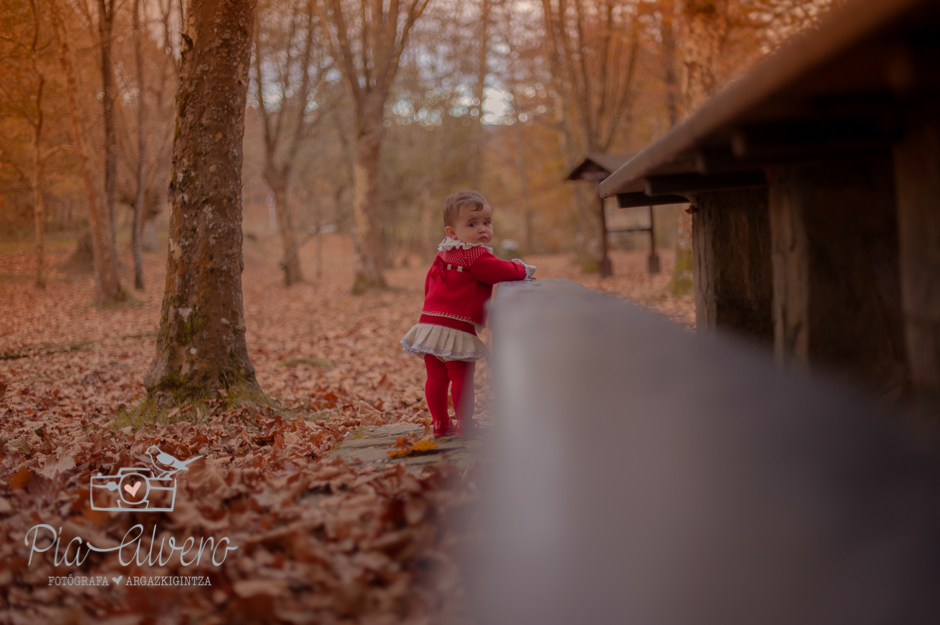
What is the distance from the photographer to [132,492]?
2.58 meters

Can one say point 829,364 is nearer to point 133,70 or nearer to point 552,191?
point 133,70

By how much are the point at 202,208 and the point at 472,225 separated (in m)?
2.34

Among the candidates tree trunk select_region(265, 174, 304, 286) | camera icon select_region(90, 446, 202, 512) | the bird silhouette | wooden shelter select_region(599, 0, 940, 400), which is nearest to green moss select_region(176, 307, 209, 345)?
the bird silhouette

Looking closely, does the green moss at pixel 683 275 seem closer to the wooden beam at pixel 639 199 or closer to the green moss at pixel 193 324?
the wooden beam at pixel 639 199

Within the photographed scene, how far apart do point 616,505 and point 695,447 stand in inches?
10.0

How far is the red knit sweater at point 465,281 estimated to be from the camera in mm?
3316

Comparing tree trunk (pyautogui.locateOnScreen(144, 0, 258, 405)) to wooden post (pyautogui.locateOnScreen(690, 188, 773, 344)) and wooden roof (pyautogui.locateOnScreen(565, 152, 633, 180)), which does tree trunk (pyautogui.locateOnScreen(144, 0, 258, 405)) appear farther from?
wooden roof (pyautogui.locateOnScreen(565, 152, 633, 180))

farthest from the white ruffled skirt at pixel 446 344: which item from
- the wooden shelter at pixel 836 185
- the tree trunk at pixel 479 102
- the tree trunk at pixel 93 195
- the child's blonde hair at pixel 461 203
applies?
A: the tree trunk at pixel 479 102

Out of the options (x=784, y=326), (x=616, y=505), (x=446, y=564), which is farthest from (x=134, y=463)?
(x=784, y=326)

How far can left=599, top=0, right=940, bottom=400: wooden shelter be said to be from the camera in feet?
3.58

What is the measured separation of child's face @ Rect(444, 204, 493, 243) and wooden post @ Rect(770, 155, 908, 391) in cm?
177

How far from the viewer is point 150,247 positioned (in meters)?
25.9

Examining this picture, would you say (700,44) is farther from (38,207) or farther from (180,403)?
(38,207)

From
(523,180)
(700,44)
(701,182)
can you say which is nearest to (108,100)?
(700,44)
